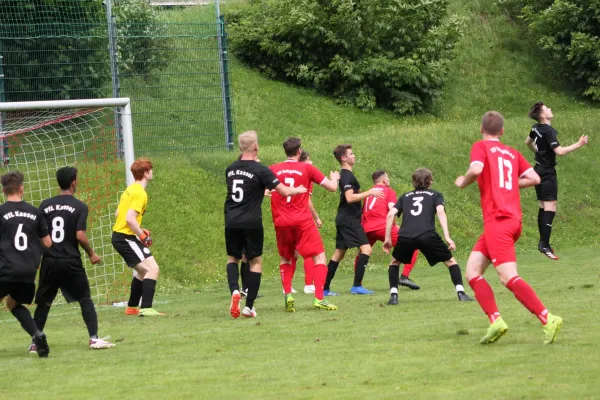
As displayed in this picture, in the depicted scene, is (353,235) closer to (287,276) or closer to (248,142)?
(287,276)

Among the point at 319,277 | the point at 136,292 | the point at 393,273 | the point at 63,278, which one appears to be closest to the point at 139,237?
the point at 136,292

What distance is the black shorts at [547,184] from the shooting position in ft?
52.3

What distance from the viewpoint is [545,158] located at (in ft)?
52.2

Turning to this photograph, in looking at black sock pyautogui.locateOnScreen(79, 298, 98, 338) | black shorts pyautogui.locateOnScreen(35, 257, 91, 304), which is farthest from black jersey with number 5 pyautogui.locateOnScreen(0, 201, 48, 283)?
black sock pyautogui.locateOnScreen(79, 298, 98, 338)

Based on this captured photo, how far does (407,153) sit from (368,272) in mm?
6919

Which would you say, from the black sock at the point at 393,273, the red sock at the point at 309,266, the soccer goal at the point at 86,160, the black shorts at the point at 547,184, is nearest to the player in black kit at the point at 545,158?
the black shorts at the point at 547,184

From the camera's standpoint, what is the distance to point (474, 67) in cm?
3375

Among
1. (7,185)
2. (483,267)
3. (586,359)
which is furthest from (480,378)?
(7,185)

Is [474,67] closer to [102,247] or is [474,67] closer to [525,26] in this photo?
[525,26]

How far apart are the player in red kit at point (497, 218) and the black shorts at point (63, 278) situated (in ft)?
11.6

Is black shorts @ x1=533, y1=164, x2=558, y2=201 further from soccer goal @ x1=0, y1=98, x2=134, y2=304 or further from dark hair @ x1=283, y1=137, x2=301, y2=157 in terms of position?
soccer goal @ x1=0, y1=98, x2=134, y2=304

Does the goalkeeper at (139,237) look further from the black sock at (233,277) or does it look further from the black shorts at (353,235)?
the black shorts at (353,235)

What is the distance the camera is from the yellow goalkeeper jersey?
1216 cm

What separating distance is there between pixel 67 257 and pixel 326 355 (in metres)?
2.71
